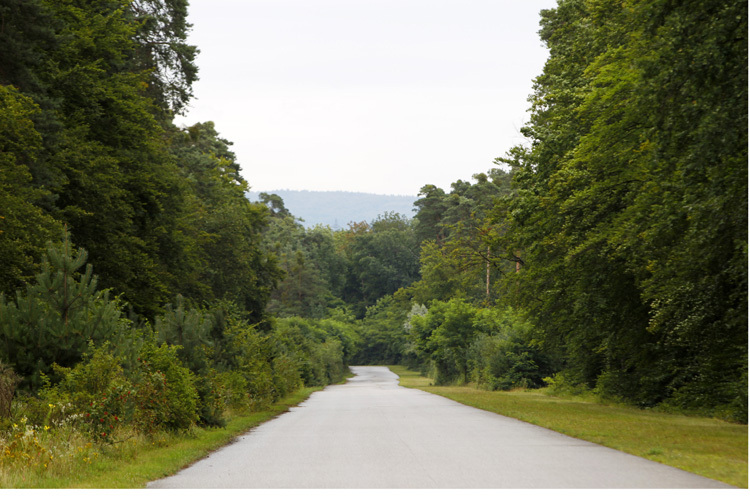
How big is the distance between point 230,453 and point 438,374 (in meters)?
51.0

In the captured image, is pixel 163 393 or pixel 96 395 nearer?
pixel 96 395

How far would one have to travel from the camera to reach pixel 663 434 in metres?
15.7

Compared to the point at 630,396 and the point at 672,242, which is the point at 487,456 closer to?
the point at 672,242

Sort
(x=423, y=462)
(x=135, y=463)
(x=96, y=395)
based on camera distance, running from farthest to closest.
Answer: (x=96, y=395)
(x=135, y=463)
(x=423, y=462)

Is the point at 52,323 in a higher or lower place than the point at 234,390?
higher

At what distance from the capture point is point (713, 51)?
39.8ft

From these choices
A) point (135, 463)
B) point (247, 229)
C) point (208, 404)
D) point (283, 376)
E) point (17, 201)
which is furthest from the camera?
point (247, 229)

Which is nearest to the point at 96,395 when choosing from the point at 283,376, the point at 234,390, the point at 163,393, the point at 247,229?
the point at 163,393

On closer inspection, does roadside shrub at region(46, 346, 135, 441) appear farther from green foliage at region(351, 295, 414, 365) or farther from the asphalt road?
green foliage at region(351, 295, 414, 365)

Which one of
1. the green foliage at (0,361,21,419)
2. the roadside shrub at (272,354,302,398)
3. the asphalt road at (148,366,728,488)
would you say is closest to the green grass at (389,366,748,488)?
the asphalt road at (148,366,728,488)

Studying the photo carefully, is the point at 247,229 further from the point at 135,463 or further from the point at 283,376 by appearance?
the point at 135,463

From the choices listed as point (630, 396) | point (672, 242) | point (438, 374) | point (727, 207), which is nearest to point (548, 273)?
point (630, 396)

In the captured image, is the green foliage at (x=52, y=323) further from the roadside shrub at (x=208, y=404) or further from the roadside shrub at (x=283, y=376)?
the roadside shrub at (x=283, y=376)

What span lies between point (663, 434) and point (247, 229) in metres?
35.7
